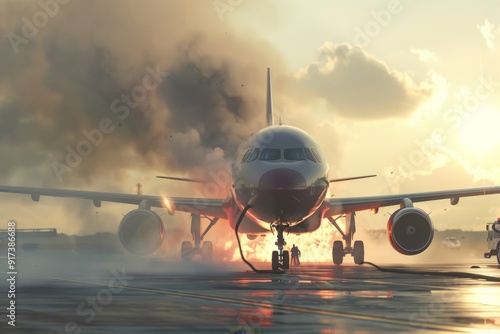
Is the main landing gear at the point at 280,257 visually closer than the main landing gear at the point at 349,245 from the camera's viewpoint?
Yes

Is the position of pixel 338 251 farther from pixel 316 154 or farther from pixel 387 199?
pixel 316 154

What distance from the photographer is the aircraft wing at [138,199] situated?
37844 millimetres

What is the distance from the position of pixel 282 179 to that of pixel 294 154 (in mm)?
1899

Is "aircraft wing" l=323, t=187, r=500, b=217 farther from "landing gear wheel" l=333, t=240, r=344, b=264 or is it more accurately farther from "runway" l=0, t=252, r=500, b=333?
"runway" l=0, t=252, r=500, b=333

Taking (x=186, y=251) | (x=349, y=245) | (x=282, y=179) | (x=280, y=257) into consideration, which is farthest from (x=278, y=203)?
(x=186, y=251)

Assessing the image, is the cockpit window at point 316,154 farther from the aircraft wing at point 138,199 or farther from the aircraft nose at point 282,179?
the aircraft wing at point 138,199

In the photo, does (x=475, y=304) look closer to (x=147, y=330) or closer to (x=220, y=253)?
(x=147, y=330)

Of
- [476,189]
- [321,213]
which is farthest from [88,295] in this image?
[476,189]

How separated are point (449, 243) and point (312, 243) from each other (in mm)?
55917

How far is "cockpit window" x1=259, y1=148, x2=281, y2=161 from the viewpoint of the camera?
30455 mm

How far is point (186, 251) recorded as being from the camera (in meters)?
42.4

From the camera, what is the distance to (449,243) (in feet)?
Result: 322

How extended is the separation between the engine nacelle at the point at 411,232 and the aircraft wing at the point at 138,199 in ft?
23.2

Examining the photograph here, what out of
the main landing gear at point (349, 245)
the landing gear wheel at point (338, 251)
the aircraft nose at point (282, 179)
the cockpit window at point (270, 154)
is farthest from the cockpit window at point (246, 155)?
the landing gear wheel at point (338, 251)
